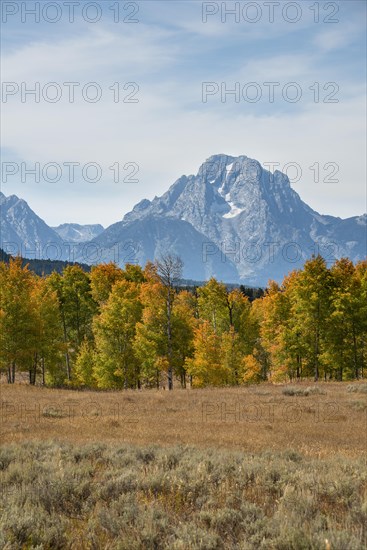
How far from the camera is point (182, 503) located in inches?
293

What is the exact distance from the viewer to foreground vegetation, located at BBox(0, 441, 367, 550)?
5.77 meters

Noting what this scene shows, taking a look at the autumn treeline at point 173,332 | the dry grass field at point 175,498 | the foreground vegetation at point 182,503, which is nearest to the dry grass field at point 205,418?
the dry grass field at point 175,498

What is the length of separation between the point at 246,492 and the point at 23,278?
34459 mm

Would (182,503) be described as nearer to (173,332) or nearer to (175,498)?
(175,498)

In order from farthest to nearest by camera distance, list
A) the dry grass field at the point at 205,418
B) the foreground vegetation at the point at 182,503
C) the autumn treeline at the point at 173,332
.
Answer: the autumn treeline at the point at 173,332 → the dry grass field at the point at 205,418 → the foreground vegetation at the point at 182,503

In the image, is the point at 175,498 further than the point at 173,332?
No

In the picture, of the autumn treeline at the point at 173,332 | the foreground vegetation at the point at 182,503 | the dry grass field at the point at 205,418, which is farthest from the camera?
the autumn treeline at the point at 173,332

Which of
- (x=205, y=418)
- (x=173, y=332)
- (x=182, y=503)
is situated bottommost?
(x=205, y=418)

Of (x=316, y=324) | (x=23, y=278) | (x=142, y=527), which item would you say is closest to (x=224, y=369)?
(x=316, y=324)

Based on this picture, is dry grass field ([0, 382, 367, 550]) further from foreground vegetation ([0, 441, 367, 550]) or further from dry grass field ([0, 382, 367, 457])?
dry grass field ([0, 382, 367, 457])

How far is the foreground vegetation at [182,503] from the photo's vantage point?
5766 millimetres

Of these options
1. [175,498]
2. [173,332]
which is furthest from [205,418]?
[173,332]

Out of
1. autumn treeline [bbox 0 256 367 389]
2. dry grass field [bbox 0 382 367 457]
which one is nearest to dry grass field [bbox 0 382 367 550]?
dry grass field [bbox 0 382 367 457]

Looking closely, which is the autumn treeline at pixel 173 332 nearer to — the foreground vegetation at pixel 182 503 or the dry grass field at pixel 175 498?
the dry grass field at pixel 175 498
